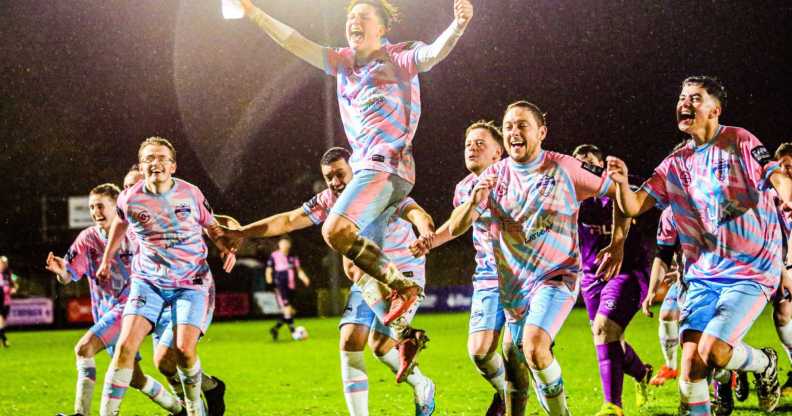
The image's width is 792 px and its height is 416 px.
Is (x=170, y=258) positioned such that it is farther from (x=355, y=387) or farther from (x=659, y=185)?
(x=659, y=185)

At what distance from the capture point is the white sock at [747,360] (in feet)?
20.5

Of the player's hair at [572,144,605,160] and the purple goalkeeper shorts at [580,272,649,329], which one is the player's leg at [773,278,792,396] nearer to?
the purple goalkeeper shorts at [580,272,649,329]

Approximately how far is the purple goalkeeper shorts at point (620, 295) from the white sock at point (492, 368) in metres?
1.11

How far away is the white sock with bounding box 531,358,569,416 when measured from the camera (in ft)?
19.3

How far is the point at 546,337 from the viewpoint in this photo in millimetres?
5875

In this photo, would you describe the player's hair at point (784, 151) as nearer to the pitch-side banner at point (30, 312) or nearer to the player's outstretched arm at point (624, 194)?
the player's outstretched arm at point (624, 194)

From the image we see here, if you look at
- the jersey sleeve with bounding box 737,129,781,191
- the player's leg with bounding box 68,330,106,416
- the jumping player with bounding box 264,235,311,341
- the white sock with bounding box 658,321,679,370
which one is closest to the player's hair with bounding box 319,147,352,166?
the player's leg with bounding box 68,330,106,416

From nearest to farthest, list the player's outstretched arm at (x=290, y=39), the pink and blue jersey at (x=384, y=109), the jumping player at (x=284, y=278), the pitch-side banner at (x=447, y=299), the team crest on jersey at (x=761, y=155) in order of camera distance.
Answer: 1. the team crest on jersey at (x=761, y=155)
2. the pink and blue jersey at (x=384, y=109)
3. the player's outstretched arm at (x=290, y=39)
4. the jumping player at (x=284, y=278)
5. the pitch-side banner at (x=447, y=299)

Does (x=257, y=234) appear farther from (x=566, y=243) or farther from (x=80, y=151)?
(x=80, y=151)

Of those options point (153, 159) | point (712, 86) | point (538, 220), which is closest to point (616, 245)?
point (538, 220)

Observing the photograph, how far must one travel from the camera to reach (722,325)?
5.60m

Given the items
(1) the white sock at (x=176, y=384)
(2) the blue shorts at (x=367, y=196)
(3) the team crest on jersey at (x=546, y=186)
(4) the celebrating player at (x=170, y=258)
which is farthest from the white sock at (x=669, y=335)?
(1) the white sock at (x=176, y=384)

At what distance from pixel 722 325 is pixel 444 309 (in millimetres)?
23262

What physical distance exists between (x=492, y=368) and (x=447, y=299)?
70.8 ft
